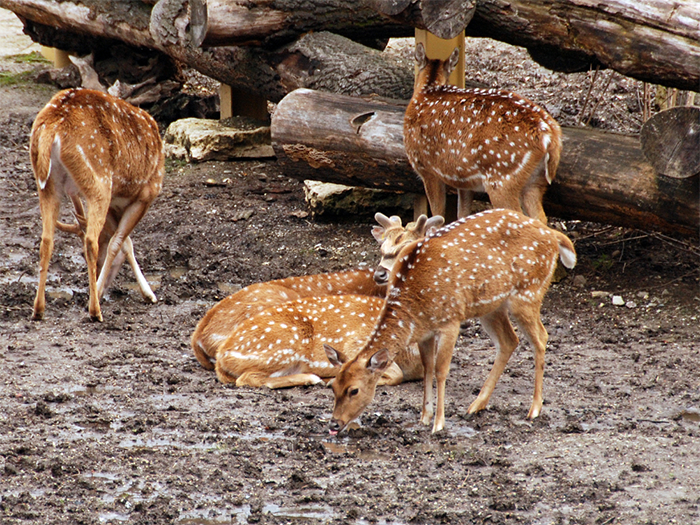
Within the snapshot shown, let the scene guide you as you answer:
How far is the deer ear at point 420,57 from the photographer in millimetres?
7905

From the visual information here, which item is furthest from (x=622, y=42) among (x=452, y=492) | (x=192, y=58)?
(x=192, y=58)

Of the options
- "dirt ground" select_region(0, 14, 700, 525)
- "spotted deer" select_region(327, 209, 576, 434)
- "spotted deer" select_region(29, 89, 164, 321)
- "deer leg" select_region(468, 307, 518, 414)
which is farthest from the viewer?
"spotted deer" select_region(29, 89, 164, 321)

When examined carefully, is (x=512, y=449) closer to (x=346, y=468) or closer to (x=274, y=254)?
(x=346, y=468)

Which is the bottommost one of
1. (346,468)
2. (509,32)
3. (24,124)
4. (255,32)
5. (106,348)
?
(24,124)

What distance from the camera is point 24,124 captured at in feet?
40.7

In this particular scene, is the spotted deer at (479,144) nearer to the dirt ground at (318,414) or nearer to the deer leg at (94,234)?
the dirt ground at (318,414)

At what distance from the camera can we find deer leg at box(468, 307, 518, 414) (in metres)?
5.46

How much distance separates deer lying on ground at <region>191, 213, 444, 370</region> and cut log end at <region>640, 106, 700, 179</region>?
1.62 metres

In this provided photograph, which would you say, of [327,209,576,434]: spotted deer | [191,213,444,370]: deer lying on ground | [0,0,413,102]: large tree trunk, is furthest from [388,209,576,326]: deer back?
[0,0,413,102]: large tree trunk

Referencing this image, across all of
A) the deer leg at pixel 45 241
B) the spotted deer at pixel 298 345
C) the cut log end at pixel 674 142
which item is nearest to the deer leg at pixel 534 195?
the cut log end at pixel 674 142

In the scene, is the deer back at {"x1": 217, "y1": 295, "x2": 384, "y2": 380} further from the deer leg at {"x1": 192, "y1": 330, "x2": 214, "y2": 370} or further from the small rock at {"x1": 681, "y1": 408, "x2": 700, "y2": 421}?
the small rock at {"x1": 681, "y1": 408, "x2": 700, "y2": 421}

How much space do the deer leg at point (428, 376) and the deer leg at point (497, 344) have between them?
12.1 inches

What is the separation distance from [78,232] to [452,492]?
4647mm

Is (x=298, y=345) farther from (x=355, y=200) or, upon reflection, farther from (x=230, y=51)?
(x=230, y=51)
